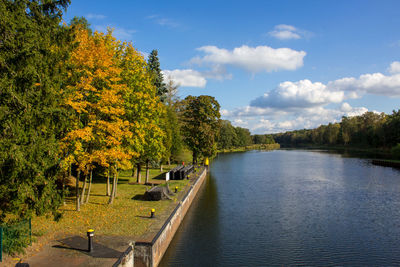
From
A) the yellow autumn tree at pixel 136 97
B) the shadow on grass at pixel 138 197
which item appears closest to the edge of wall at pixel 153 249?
the shadow on grass at pixel 138 197

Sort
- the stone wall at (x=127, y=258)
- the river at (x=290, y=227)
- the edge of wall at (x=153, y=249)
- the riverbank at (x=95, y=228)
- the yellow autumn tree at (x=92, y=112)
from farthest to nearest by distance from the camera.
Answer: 1. the yellow autumn tree at (x=92, y=112)
2. the river at (x=290, y=227)
3. the edge of wall at (x=153, y=249)
4. the riverbank at (x=95, y=228)
5. the stone wall at (x=127, y=258)

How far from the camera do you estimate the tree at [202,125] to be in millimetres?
47750

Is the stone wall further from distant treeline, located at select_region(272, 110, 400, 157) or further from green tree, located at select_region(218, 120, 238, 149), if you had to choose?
distant treeline, located at select_region(272, 110, 400, 157)

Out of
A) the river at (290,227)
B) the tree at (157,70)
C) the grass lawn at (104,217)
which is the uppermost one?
the tree at (157,70)

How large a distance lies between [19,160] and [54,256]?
4.66m

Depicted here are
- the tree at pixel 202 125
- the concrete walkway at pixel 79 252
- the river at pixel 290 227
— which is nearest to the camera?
the concrete walkway at pixel 79 252

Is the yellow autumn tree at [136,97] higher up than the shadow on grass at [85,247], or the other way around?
the yellow autumn tree at [136,97]

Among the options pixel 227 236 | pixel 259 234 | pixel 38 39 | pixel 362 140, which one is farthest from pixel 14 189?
pixel 362 140

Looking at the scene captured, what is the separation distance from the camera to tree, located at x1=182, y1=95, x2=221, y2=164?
47.8m

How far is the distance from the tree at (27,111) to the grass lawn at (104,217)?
2.05 m

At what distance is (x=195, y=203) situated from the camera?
96.1ft

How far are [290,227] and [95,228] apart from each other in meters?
14.4

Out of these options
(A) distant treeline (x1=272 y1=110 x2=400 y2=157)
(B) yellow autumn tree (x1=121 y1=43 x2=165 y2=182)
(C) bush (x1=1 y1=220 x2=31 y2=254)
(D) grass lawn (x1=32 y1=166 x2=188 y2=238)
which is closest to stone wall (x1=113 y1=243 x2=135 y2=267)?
(D) grass lawn (x1=32 y1=166 x2=188 y2=238)

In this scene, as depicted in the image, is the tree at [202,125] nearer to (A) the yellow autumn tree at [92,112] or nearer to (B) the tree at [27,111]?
(A) the yellow autumn tree at [92,112]
